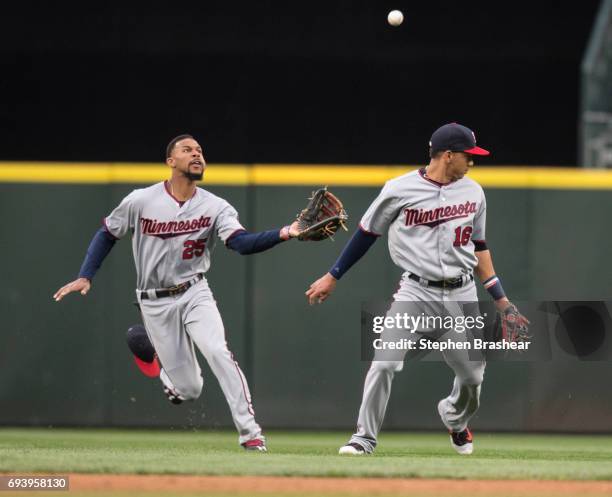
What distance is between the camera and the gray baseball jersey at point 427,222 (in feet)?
20.8

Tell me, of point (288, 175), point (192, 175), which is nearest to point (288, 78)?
point (288, 175)

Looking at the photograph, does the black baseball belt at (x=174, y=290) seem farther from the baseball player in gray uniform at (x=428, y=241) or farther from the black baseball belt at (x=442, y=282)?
the black baseball belt at (x=442, y=282)

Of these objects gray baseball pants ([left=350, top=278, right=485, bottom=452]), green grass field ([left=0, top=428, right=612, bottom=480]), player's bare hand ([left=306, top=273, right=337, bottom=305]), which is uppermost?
player's bare hand ([left=306, top=273, right=337, bottom=305])

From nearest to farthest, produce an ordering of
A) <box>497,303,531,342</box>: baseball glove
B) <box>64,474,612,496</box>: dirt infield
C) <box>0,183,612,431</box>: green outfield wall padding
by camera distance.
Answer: <box>64,474,612,496</box>: dirt infield < <box>497,303,531,342</box>: baseball glove < <box>0,183,612,431</box>: green outfield wall padding

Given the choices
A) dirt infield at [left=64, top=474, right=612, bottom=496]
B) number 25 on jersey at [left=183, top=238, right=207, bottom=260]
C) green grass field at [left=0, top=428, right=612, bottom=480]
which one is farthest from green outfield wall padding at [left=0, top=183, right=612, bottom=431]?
dirt infield at [left=64, top=474, right=612, bottom=496]

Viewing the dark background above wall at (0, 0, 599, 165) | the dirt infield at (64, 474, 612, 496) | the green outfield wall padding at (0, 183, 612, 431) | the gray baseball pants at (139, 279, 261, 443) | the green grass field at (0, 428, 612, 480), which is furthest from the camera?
the dark background above wall at (0, 0, 599, 165)

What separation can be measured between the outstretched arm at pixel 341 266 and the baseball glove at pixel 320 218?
10cm

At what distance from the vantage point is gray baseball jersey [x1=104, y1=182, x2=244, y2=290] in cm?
666

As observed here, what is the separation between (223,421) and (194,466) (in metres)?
3.10

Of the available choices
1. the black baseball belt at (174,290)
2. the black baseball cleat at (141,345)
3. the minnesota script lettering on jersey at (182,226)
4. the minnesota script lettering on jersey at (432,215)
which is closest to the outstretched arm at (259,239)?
the minnesota script lettering on jersey at (182,226)

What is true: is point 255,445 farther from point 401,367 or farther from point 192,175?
point 192,175

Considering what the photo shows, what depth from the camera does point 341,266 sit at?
6352 millimetres

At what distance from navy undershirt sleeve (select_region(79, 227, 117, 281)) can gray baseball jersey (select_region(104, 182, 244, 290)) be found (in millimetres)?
54

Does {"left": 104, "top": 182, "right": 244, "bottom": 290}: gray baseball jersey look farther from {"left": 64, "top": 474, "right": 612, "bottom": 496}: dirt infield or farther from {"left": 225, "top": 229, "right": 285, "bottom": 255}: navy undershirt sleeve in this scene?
{"left": 64, "top": 474, "right": 612, "bottom": 496}: dirt infield
